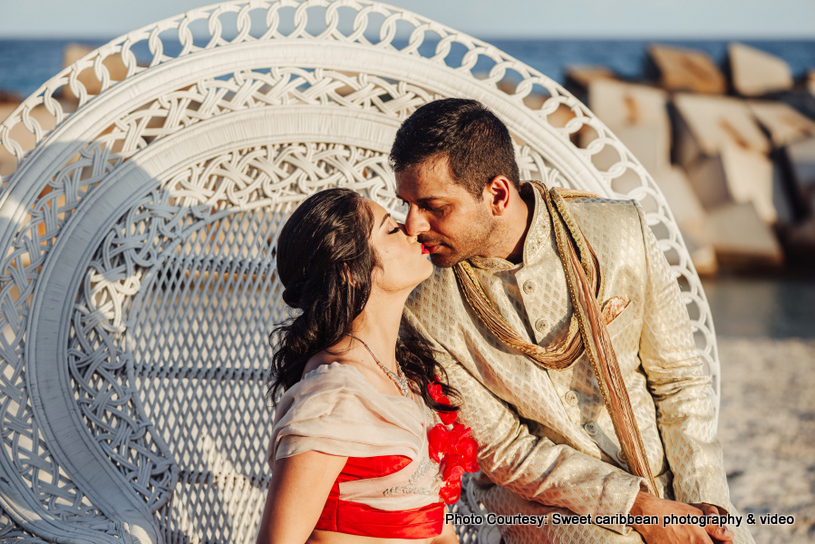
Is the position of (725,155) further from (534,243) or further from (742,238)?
(534,243)

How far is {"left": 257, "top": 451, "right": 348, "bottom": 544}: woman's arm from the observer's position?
5.05ft

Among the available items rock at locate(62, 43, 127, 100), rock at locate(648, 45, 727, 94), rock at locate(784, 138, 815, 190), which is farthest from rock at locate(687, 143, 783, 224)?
rock at locate(62, 43, 127, 100)

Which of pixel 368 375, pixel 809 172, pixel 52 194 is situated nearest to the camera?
pixel 368 375

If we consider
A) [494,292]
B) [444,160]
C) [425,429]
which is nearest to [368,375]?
[425,429]

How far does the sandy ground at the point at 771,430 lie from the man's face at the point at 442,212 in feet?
9.62

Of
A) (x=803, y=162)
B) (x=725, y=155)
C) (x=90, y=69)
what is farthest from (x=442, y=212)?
(x=803, y=162)

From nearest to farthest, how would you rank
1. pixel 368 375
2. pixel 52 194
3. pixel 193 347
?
pixel 368 375
pixel 52 194
pixel 193 347

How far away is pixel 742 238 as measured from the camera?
13734 mm

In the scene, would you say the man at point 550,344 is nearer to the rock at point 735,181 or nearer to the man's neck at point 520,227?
the man's neck at point 520,227

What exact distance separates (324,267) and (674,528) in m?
1.21

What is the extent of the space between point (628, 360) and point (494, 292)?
47 cm

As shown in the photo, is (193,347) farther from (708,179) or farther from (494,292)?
(708,179)

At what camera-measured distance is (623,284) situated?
2000 mm

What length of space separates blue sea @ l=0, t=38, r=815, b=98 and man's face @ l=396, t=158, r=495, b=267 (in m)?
24.4
